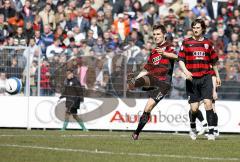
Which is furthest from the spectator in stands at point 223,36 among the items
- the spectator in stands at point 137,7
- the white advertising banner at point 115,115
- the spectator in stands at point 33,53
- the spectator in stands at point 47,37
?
the spectator in stands at point 33,53

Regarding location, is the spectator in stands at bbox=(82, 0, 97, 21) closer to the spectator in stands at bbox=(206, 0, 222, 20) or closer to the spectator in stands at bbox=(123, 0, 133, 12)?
the spectator in stands at bbox=(123, 0, 133, 12)

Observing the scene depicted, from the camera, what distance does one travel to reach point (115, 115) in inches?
956

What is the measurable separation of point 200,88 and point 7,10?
1286 cm

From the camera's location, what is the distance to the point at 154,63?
16750mm

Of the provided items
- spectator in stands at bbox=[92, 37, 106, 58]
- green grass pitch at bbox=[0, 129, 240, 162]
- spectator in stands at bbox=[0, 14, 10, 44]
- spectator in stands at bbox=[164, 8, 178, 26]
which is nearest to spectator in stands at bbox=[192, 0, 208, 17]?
spectator in stands at bbox=[164, 8, 178, 26]

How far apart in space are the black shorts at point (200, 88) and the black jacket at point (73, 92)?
7536 mm

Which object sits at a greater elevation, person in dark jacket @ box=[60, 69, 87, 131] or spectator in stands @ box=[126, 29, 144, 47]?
spectator in stands @ box=[126, 29, 144, 47]

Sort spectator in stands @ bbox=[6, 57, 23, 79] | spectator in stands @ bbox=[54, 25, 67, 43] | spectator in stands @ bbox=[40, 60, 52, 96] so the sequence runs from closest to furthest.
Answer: spectator in stands @ bbox=[6, 57, 23, 79]
spectator in stands @ bbox=[40, 60, 52, 96]
spectator in stands @ bbox=[54, 25, 67, 43]

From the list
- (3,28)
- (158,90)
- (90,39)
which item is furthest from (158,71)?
(3,28)

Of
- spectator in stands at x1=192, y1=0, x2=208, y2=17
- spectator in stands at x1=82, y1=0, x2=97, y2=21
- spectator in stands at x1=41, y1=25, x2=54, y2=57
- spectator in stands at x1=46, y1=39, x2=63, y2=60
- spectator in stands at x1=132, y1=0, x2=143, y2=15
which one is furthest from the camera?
spectator in stands at x1=192, y1=0, x2=208, y2=17

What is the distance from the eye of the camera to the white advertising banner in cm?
2400

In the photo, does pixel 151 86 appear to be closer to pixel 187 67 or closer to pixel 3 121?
pixel 187 67

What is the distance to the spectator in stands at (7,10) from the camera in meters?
27.9

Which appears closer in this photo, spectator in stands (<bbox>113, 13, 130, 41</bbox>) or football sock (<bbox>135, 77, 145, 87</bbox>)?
football sock (<bbox>135, 77, 145, 87</bbox>)
